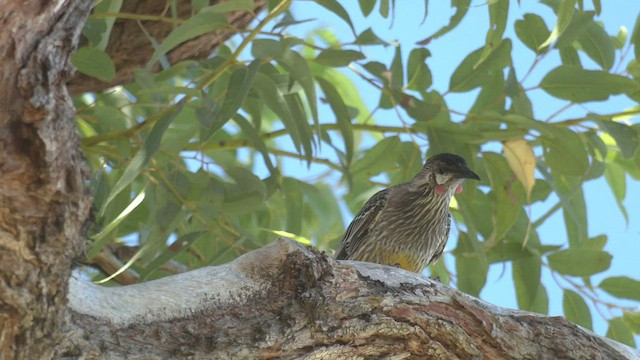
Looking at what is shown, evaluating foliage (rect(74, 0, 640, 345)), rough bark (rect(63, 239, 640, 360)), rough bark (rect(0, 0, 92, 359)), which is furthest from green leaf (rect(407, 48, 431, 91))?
rough bark (rect(0, 0, 92, 359))

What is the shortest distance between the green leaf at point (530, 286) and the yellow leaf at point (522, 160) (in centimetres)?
48

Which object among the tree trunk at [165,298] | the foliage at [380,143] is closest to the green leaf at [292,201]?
the foliage at [380,143]

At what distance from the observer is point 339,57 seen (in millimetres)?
3518

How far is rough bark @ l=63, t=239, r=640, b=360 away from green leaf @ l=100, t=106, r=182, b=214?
73 cm

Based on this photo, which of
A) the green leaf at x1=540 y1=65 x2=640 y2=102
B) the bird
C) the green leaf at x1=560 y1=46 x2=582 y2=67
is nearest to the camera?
the green leaf at x1=540 y1=65 x2=640 y2=102

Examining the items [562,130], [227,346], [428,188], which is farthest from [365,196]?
[227,346]

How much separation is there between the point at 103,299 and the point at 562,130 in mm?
2190

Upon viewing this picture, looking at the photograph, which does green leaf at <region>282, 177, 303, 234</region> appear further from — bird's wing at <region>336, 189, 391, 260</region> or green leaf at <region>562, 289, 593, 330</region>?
green leaf at <region>562, 289, 593, 330</region>

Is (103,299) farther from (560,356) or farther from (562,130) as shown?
(562,130)

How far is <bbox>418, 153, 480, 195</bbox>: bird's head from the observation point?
4.34 meters

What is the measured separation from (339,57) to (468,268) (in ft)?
4.08

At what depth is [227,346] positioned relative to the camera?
90.0 inches

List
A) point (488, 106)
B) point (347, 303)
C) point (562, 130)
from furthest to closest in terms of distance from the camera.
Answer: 1. point (488, 106)
2. point (562, 130)
3. point (347, 303)

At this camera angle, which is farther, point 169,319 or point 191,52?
point 191,52
